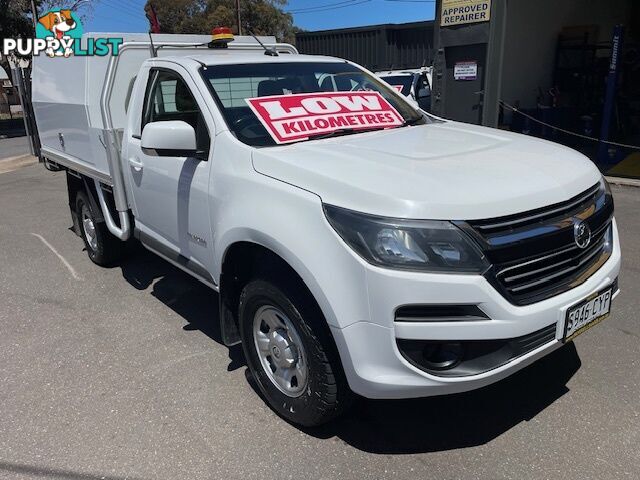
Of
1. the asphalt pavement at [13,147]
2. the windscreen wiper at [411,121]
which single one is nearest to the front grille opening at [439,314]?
the windscreen wiper at [411,121]

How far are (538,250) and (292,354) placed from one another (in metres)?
1.26

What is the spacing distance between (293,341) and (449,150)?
4.18 ft

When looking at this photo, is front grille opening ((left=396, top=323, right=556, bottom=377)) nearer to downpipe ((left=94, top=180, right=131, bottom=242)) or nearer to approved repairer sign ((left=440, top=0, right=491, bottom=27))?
downpipe ((left=94, top=180, right=131, bottom=242))

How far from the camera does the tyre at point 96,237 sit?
5160 mm

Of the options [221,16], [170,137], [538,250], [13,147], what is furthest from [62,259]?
[221,16]

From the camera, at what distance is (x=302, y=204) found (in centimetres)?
239

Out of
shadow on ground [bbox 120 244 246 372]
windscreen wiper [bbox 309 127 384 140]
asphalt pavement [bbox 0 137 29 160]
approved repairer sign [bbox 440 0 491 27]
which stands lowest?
asphalt pavement [bbox 0 137 29 160]

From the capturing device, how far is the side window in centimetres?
325

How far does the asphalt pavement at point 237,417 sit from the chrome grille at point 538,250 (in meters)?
0.82

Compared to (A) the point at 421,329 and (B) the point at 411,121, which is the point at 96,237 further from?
(A) the point at 421,329

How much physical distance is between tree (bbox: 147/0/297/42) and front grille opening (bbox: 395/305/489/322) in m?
43.6

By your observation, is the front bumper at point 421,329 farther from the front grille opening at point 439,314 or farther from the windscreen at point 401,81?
the windscreen at point 401,81

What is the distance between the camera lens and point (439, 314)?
215 centimetres

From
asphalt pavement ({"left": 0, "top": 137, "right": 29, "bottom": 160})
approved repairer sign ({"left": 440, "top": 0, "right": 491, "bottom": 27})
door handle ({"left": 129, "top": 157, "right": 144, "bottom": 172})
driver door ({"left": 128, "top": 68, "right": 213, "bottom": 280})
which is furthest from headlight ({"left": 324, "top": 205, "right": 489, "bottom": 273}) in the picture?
asphalt pavement ({"left": 0, "top": 137, "right": 29, "bottom": 160})
